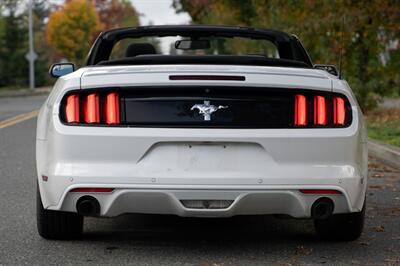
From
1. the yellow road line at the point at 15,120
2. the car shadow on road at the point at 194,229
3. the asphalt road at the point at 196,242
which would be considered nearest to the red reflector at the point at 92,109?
the asphalt road at the point at 196,242

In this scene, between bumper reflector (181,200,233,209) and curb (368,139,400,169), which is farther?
curb (368,139,400,169)

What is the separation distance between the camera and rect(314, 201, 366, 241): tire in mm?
5562

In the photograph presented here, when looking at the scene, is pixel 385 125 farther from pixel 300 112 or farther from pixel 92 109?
pixel 92 109

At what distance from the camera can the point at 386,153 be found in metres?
11.2

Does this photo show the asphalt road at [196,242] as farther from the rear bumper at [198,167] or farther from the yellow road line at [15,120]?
the yellow road line at [15,120]

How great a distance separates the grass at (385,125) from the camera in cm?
1301

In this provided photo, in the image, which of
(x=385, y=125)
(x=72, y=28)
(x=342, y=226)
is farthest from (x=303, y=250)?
(x=72, y=28)

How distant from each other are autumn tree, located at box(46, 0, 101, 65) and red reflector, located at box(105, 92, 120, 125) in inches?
2897

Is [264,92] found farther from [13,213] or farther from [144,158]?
[13,213]

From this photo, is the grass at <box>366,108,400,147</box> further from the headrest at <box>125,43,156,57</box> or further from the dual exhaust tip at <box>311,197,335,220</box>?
the dual exhaust tip at <box>311,197,335,220</box>

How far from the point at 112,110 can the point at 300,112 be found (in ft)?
3.47

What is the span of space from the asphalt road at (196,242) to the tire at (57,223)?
0.06m

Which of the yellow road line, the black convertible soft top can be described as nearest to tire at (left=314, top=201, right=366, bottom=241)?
the black convertible soft top

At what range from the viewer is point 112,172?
4.92 m
